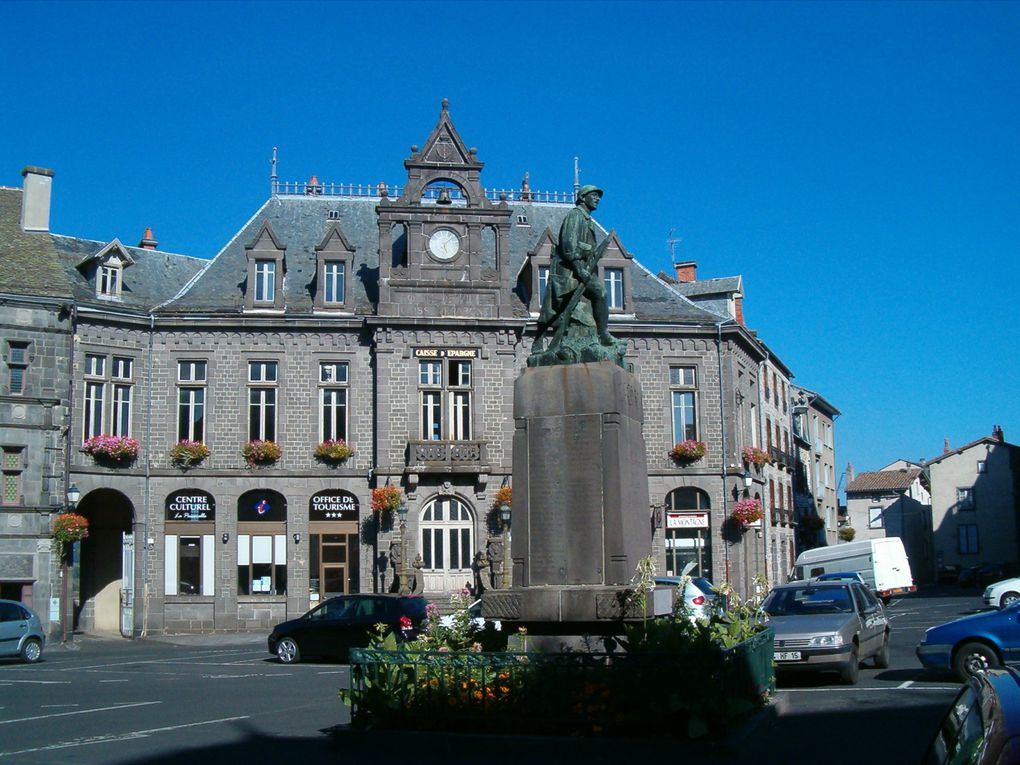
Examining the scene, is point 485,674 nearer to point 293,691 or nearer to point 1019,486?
point 293,691

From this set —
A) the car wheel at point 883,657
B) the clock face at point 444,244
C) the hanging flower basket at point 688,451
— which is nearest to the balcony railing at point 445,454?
the clock face at point 444,244

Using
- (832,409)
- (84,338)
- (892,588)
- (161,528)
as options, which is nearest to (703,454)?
(892,588)

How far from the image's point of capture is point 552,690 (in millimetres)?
10781

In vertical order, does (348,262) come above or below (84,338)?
above

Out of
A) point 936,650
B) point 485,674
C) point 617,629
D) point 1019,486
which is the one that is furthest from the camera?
point 1019,486

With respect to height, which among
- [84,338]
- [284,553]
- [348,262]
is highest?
[348,262]

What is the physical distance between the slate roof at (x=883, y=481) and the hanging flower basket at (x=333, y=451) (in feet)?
170

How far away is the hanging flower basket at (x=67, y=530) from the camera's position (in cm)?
3366

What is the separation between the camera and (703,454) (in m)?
39.5

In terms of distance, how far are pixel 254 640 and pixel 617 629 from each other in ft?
80.6

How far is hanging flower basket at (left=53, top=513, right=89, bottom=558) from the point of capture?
33656mm

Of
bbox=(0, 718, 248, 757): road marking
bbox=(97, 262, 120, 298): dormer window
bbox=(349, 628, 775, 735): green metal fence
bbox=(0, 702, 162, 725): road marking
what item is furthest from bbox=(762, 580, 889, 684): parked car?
bbox=(97, 262, 120, 298): dormer window

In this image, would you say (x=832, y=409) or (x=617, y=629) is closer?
(x=617, y=629)

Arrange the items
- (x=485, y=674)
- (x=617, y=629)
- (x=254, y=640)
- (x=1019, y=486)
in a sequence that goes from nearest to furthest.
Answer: (x=485, y=674) → (x=617, y=629) → (x=254, y=640) → (x=1019, y=486)
